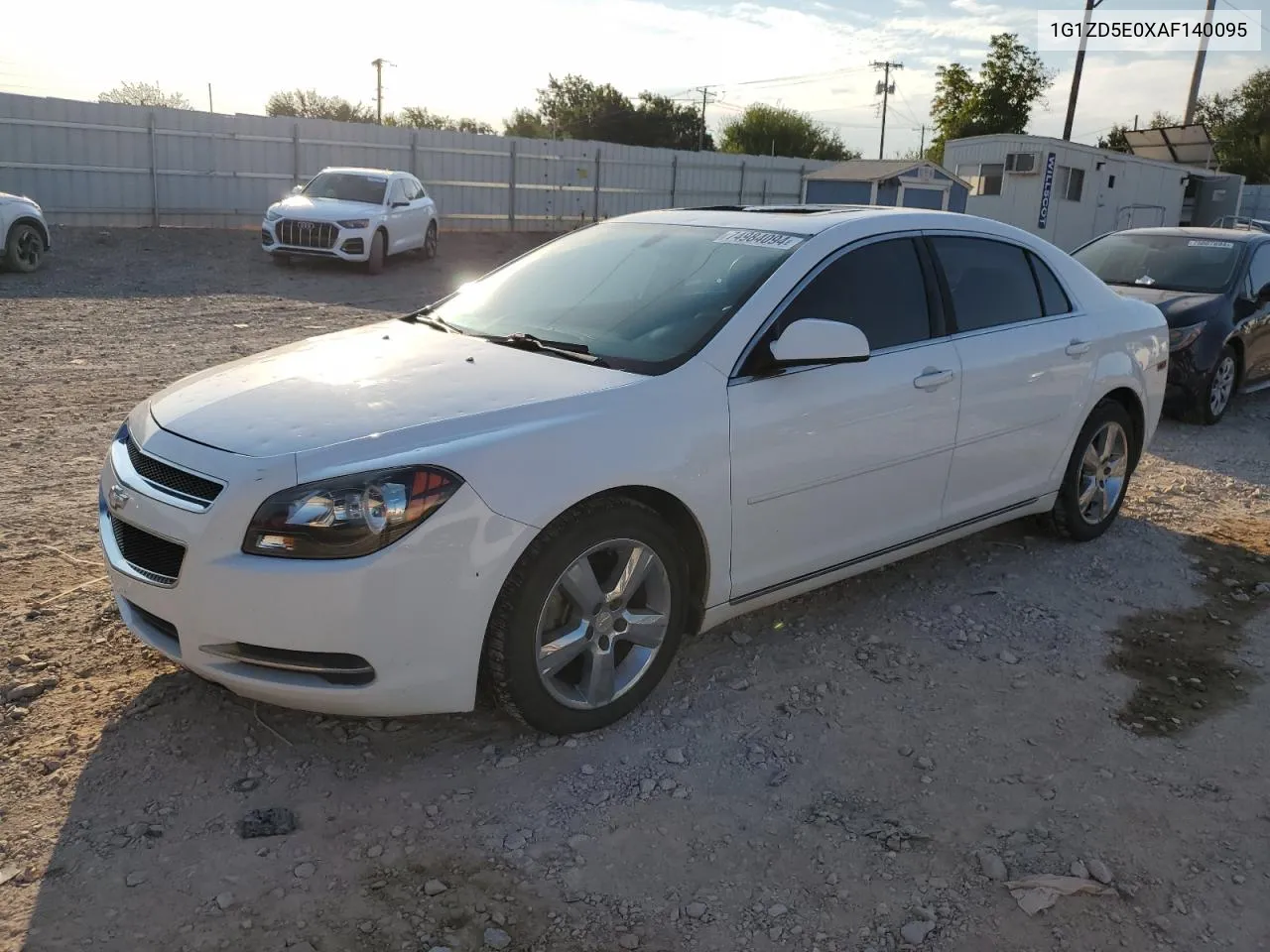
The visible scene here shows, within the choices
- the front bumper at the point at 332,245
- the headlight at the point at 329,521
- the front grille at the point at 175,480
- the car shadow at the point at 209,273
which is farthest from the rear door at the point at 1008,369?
the front bumper at the point at 332,245

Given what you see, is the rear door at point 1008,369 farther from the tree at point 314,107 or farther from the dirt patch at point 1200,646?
the tree at point 314,107

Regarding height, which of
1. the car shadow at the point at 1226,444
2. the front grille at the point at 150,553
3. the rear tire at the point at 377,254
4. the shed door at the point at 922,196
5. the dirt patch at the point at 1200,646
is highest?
the shed door at the point at 922,196

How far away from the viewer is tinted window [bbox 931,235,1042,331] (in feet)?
15.0

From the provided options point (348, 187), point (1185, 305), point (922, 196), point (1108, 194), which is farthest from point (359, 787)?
point (1108, 194)

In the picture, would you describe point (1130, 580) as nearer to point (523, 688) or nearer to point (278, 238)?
point (523, 688)

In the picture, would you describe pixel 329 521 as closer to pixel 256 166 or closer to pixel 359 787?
pixel 359 787

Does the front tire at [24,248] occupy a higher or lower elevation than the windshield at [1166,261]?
lower

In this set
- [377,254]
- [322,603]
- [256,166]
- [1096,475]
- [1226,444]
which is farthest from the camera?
[256,166]

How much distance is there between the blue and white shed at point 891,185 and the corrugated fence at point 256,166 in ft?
21.0

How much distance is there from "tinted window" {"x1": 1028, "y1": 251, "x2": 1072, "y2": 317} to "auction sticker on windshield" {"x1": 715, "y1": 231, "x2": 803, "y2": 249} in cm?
161

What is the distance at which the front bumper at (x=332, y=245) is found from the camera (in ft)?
55.6

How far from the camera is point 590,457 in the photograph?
3.20 m

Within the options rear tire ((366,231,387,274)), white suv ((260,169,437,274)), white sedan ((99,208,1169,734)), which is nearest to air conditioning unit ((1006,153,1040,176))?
white suv ((260,169,437,274))

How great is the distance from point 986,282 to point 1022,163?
23663 mm
